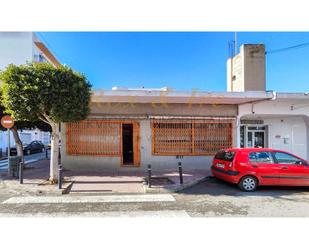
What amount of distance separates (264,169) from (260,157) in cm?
43

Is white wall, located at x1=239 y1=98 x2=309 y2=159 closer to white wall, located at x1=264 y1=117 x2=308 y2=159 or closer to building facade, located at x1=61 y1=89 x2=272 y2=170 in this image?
white wall, located at x1=264 y1=117 x2=308 y2=159

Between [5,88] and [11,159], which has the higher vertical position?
[5,88]

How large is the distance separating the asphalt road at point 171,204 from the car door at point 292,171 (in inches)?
13.4

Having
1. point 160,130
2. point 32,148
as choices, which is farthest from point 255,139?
point 32,148

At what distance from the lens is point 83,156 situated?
11.8 metres

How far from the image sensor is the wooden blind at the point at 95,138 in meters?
11.9

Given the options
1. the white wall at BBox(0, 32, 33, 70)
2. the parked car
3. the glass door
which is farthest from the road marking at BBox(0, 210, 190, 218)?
the white wall at BBox(0, 32, 33, 70)

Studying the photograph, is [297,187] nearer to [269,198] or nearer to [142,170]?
[269,198]

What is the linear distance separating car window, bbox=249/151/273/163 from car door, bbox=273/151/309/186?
0.71 feet

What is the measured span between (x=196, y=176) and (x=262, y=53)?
10745mm

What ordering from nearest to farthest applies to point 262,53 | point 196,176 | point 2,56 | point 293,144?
point 196,176 → point 293,144 → point 262,53 → point 2,56

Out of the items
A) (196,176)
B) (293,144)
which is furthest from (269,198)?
(293,144)

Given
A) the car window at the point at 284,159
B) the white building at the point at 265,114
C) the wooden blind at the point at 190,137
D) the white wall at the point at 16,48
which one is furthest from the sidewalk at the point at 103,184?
the white wall at the point at 16,48

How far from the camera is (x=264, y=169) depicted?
8094 mm
